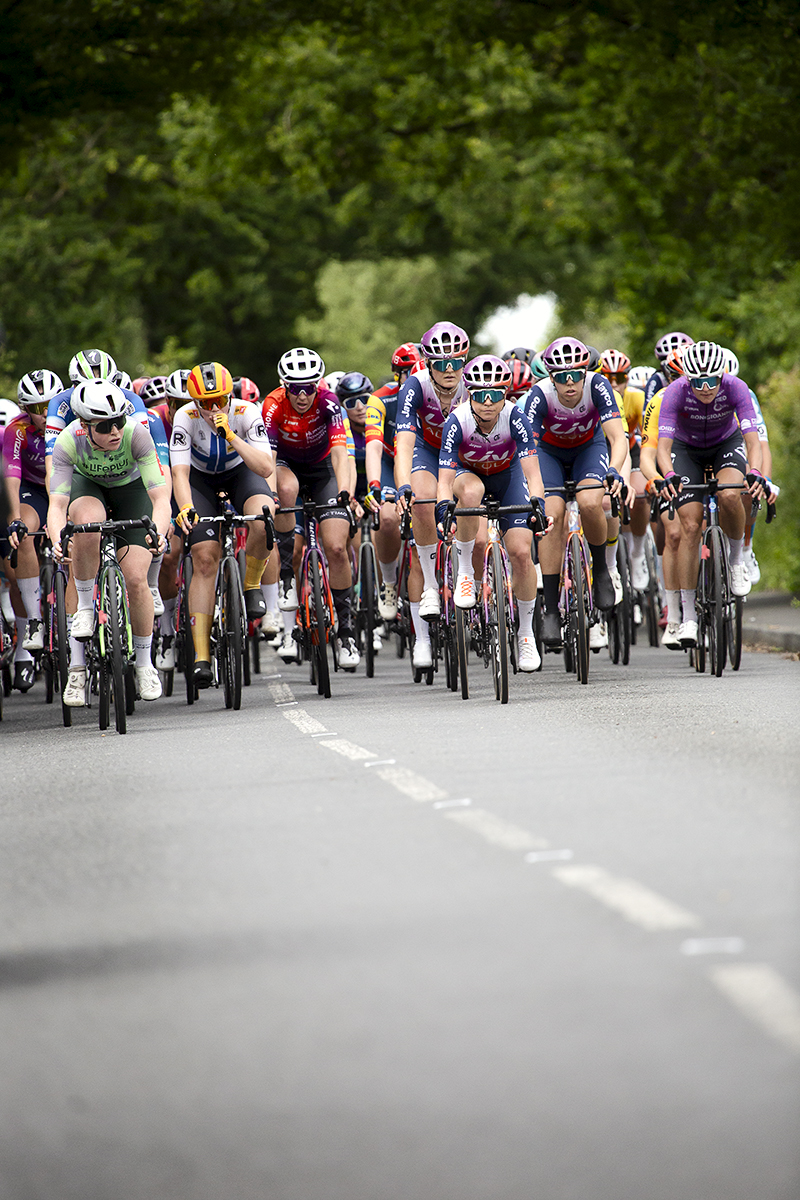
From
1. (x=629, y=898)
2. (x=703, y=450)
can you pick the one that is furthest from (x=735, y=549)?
(x=629, y=898)

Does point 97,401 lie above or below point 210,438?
above

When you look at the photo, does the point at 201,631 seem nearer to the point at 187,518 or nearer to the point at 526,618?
the point at 187,518

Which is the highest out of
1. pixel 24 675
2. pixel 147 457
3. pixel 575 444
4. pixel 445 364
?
pixel 445 364

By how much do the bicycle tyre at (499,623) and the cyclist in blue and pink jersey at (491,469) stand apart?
0.22m

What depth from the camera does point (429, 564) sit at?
13.0 m

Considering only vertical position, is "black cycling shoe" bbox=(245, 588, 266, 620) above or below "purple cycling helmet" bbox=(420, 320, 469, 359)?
below

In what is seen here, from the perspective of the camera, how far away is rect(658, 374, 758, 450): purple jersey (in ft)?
44.7

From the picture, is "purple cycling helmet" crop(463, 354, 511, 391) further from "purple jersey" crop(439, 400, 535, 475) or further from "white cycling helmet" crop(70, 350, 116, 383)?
"white cycling helmet" crop(70, 350, 116, 383)

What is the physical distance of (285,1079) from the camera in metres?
4.12

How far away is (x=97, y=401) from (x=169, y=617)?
3.17 meters

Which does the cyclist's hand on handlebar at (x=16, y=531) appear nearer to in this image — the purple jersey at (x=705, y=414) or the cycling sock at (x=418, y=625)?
the cycling sock at (x=418, y=625)

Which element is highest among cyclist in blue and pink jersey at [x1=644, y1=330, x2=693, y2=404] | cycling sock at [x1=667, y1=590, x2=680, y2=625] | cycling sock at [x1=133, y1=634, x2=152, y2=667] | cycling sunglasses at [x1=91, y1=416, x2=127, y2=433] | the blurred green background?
the blurred green background

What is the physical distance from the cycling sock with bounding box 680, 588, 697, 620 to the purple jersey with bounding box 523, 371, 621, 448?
1236 mm

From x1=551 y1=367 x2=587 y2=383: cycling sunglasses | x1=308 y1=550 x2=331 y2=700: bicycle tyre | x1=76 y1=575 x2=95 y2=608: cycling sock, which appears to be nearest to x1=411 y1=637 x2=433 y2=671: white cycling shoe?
x1=308 y1=550 x2=331 y2=700: bicycle tyre
